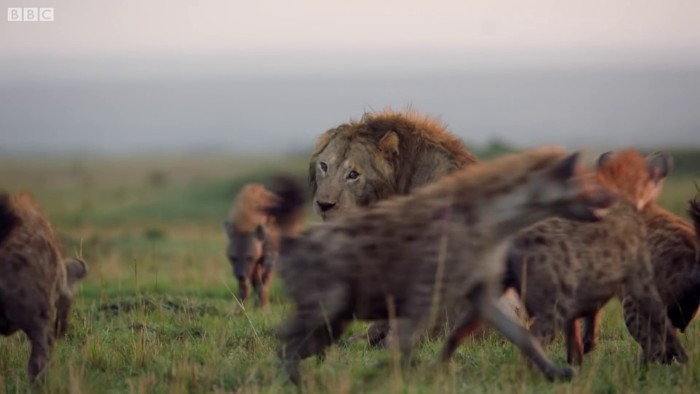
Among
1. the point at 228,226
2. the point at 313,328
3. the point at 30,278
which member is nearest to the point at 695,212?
the point at 313,328

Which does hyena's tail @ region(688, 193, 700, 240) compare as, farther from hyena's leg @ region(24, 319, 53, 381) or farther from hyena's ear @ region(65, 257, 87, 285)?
hyena's leg @ region(24, 319, 53, 381)

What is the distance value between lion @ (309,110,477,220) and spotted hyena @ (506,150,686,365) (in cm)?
120

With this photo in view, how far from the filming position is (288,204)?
6.18 meters

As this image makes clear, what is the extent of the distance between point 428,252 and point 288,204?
867mm

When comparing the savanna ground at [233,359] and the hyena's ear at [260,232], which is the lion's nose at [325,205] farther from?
the hyena's ear at [260,232]

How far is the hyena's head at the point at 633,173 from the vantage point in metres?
6.81

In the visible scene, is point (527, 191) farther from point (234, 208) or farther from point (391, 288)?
point (234, 208)

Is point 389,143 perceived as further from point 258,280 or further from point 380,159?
point 258,280

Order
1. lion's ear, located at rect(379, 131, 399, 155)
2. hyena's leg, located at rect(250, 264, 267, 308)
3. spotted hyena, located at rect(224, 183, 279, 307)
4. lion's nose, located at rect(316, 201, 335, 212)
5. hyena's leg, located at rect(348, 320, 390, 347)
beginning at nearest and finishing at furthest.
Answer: lion's nose, located at rect(316, 201, 335, 212), hyena's leg, located at rect(348, 320, 390, 347), lion's ear, located at rect(379, 131, 399, 155), hyena's leg, located at rect(250, 264, 267, 308), spotted hyena, located at rect(224, 183, 279, 307)

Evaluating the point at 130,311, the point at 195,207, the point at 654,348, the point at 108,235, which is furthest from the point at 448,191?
the point at 195,207

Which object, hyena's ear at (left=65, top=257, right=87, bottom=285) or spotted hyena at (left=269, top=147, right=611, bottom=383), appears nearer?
spotted hyena at (left=269, top=147, right=611, bottom=383)

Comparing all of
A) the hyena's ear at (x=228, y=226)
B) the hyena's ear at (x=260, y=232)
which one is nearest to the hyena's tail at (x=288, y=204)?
the hyena's ear at (x=260, y=232)

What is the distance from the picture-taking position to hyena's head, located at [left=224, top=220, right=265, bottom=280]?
487 inches

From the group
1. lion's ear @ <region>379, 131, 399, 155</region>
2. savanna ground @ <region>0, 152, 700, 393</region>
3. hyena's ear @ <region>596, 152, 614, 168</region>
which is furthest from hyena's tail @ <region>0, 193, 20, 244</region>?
hyena's ear @ <region>596, 152, 614, 168</region>
